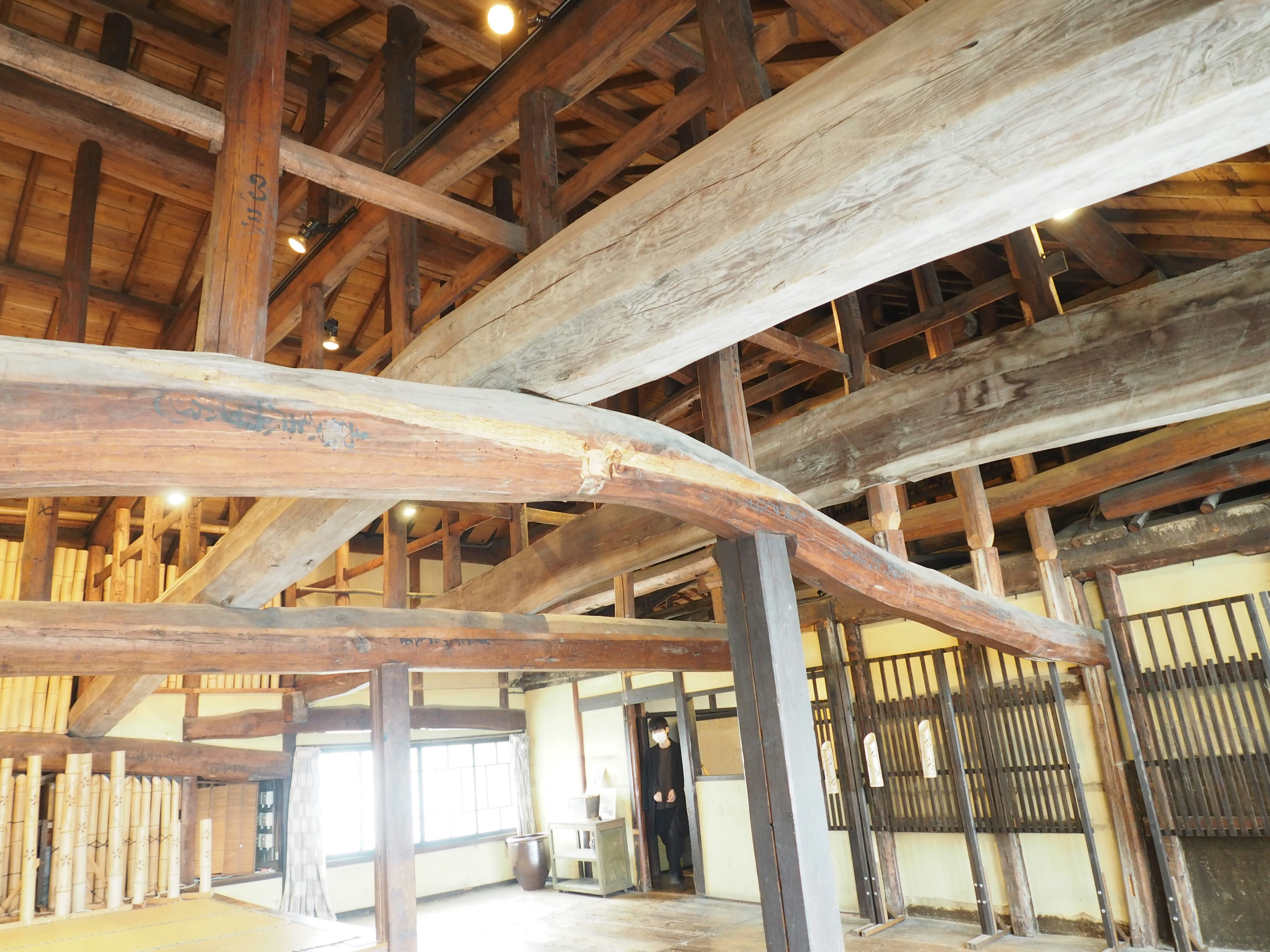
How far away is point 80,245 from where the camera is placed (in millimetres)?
4254

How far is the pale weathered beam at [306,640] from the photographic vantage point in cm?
394

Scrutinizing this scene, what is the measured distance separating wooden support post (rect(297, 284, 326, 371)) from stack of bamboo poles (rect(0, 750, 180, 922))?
4.84m

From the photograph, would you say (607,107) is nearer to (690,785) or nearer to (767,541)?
(767,541)

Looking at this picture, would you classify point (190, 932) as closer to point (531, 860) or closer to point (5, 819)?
point (5, 819)

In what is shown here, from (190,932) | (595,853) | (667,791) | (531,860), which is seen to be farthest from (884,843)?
(190,932)

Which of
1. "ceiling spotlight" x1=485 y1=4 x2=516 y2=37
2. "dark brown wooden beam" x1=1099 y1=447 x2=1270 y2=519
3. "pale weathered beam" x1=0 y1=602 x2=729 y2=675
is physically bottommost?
"pale weathered beam" x1=0 y1=602 x2=729 y2=675

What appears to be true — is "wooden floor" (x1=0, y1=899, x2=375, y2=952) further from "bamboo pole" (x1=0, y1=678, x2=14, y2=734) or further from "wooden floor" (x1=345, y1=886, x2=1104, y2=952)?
"wooden floor" (x1=345, y1=886, x2=1104, y2=952)

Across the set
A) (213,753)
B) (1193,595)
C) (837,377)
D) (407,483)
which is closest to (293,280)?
(407,483)

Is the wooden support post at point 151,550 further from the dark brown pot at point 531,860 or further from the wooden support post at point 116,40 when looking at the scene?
the dark brown pot at point 531,860

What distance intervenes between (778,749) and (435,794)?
923 cm

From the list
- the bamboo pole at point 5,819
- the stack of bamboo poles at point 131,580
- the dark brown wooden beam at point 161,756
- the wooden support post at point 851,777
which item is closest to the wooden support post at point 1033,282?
the wooden support post at point 851,777

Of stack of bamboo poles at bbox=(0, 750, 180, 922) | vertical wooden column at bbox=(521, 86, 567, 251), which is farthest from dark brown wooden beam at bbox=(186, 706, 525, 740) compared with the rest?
vertical wooden column at bbox=(521, 86, 567, 251)

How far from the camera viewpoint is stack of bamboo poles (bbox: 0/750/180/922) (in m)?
6.23

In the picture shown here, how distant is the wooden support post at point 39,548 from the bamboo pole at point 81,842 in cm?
305
